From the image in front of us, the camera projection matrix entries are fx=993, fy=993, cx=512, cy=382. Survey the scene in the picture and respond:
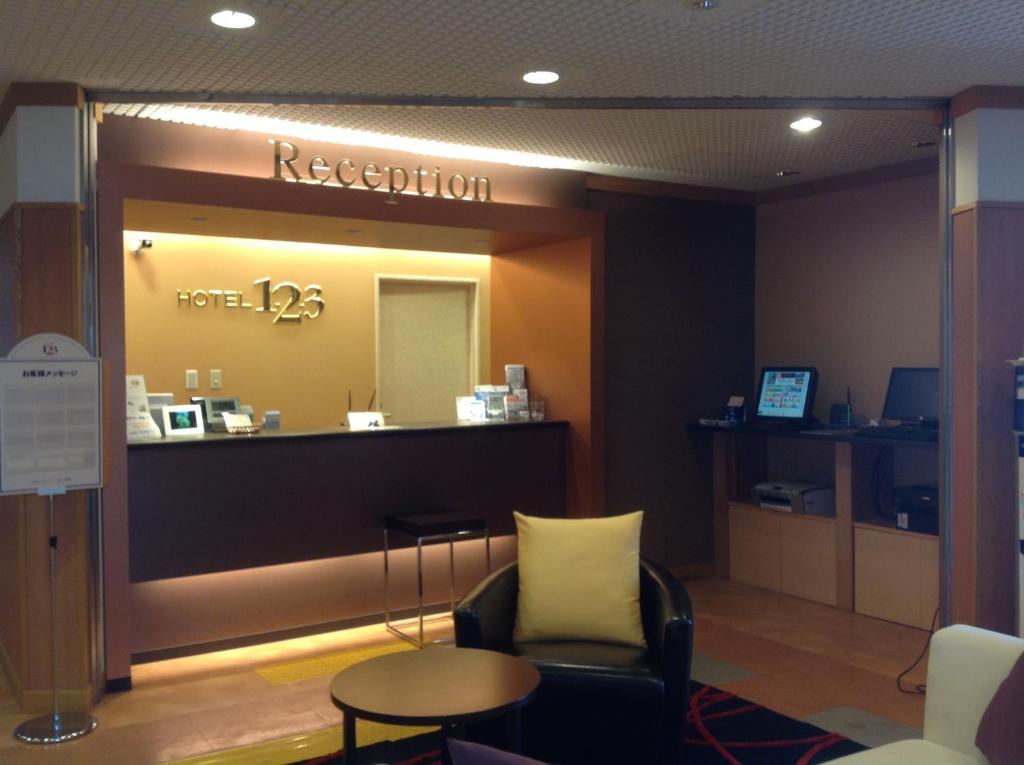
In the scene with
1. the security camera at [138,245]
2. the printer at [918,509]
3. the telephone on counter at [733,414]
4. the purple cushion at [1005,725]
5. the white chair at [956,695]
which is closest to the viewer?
the purple cushion at [1005,725]

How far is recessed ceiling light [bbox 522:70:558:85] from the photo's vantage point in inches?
161

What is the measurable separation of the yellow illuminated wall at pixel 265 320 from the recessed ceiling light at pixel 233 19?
2.89 metres

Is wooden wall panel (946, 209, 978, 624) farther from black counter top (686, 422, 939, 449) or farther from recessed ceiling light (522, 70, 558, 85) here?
recessed ceiling light (522, 70, 558, 85)

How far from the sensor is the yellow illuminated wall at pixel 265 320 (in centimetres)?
612

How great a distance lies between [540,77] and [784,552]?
371 centimetres

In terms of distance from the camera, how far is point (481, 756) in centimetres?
139

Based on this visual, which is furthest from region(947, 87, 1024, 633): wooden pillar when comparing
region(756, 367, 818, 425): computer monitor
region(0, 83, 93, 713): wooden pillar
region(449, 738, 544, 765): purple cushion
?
region(0, 83, 93, 713): wooden pillar

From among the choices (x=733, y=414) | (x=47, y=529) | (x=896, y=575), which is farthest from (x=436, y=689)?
(x=733, y=414)

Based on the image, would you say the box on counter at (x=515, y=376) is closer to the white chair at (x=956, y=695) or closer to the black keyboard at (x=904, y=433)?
the black keyboard at (x=904, y=433)

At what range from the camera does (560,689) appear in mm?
3447

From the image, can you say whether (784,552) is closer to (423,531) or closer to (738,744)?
(423,531)

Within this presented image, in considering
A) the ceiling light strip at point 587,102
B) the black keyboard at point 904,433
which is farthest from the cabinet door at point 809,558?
the ceiling light strip at point 587,102

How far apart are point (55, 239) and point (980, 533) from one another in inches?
167

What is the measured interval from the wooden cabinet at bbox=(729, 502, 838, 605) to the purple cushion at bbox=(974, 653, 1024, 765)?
3.62 meters
